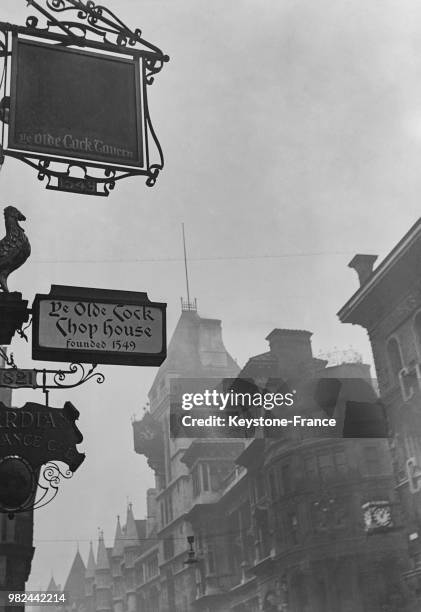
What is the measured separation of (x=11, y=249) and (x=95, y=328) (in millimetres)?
805

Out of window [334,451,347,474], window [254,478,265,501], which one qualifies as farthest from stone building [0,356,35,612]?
window [254,478,265,501]

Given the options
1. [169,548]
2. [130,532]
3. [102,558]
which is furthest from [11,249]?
[102,558]

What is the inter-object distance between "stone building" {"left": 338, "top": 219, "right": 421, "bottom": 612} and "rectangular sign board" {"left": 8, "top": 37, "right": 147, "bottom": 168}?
22497mm

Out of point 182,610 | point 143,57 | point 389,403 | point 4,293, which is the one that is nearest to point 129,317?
point 4,293

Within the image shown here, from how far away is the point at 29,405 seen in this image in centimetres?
448

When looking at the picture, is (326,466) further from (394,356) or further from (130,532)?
(130,532)

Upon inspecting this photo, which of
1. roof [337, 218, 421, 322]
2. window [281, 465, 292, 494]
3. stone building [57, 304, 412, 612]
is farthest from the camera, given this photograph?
window [281, 465, 292, 494]

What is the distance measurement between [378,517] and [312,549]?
20.7 feet

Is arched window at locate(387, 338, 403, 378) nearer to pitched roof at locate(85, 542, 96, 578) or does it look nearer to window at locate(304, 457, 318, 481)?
window at locate(304, 457, 318, 481)

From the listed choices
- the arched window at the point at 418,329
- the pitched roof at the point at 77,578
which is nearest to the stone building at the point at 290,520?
the arched window at the point at 418,329

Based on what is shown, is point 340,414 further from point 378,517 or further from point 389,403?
point 389,403

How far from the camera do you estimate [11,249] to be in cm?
466

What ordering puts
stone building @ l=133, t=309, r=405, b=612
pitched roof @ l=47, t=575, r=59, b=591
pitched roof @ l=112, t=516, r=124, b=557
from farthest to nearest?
1. pitched roof @ l=47, t=575, r=59, b=591
2. pitched roof @ l=112, t=516, r=124, b=557
3. stone building @ l=133, t=309, r=405, b=612

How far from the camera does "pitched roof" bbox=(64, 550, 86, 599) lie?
135 meters
